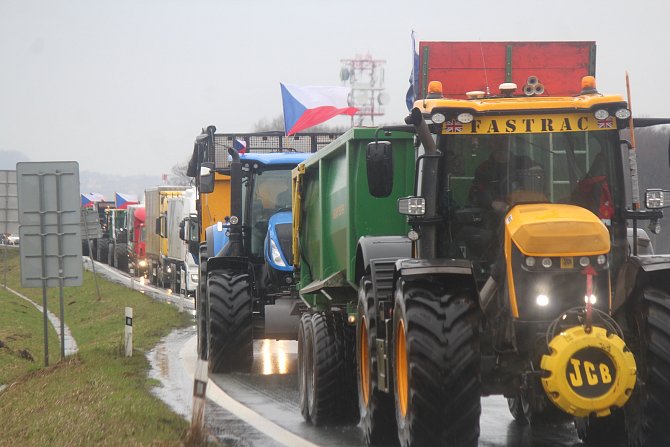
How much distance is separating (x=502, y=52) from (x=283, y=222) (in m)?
4.05

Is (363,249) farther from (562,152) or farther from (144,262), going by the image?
(144,262)

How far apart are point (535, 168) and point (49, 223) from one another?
1249cm

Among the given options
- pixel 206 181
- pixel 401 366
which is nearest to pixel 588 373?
pixel 401 366

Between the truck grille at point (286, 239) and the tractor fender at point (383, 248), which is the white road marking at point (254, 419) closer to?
the tractor fender at point (383, 248)

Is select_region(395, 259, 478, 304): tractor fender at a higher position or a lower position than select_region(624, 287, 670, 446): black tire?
higher

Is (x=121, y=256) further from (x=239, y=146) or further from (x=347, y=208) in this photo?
(x=347, y=208)

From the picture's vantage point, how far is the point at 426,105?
9711 mm

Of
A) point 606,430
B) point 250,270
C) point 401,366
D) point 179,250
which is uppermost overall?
point 250,270

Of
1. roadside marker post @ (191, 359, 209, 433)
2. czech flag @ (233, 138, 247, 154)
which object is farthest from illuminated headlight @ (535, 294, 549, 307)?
czech flag @ (233, 138, 247, 154)

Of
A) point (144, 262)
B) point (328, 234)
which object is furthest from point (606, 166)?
point (144, 262)

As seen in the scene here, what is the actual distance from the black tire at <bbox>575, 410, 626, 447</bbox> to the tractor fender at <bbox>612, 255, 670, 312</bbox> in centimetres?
167

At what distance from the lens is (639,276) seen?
8891 millimetres

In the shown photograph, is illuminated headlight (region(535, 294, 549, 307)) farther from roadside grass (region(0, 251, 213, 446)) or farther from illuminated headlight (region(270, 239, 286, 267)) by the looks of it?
illuminated headlight (region(270, 239, 286, 267))

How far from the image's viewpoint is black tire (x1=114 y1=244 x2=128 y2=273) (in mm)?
65481
